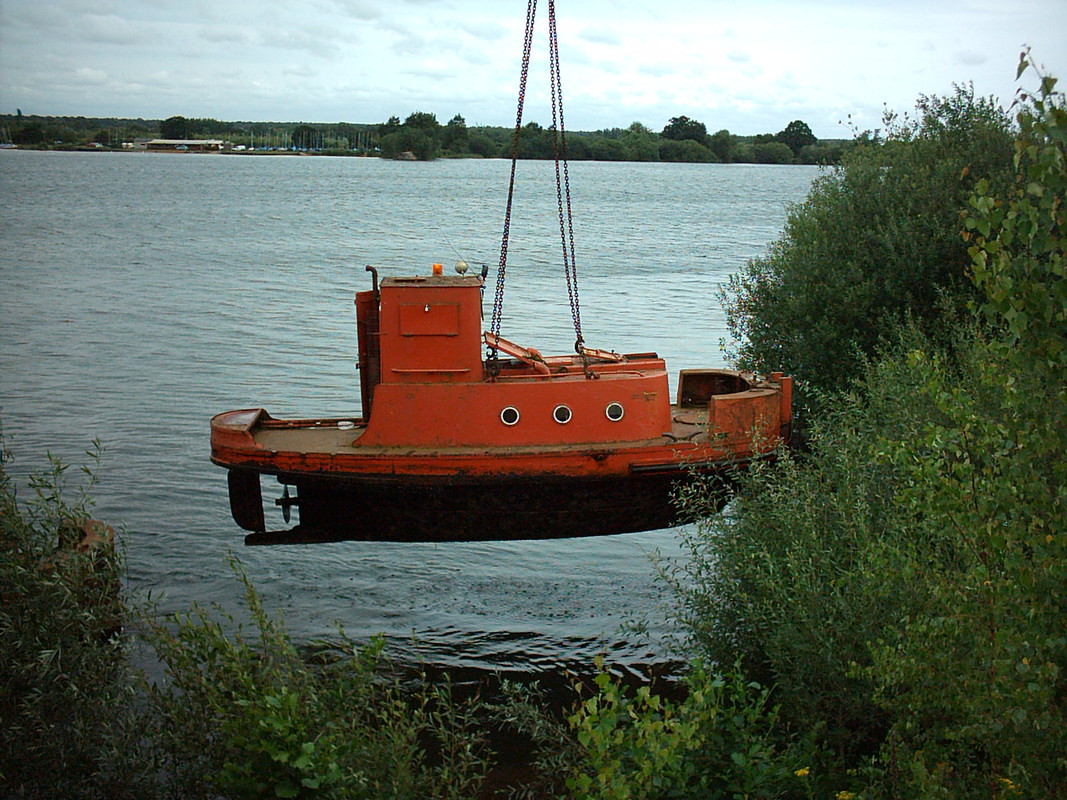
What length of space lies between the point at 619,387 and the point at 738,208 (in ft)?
244

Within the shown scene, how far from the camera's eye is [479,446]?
10398mm

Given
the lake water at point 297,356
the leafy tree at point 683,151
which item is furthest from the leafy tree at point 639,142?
the lake water at point 297,356

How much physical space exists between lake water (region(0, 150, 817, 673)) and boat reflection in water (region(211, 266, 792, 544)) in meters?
1.26

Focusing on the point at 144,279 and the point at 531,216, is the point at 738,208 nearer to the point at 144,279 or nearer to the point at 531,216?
the point at 531,216

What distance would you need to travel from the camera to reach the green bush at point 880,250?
13.4 metres

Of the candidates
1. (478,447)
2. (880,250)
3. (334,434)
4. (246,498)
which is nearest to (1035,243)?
(478,447)

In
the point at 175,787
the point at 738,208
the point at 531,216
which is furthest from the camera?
the point at 738,208

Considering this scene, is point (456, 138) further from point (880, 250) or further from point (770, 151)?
point (880, 250)

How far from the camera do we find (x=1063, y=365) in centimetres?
403

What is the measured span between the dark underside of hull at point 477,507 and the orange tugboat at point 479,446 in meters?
0.01

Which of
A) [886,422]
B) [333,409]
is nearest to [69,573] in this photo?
[886,422]

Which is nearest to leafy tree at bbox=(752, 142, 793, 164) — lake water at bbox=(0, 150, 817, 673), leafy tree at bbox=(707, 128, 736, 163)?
leafy tree at bbox=(707, 128, 736, 163)

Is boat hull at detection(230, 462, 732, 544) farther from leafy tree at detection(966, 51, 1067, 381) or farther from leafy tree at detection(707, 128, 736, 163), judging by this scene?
leafy tree at detection(707, 128, 736, 163)

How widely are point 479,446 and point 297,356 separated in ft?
50.6
